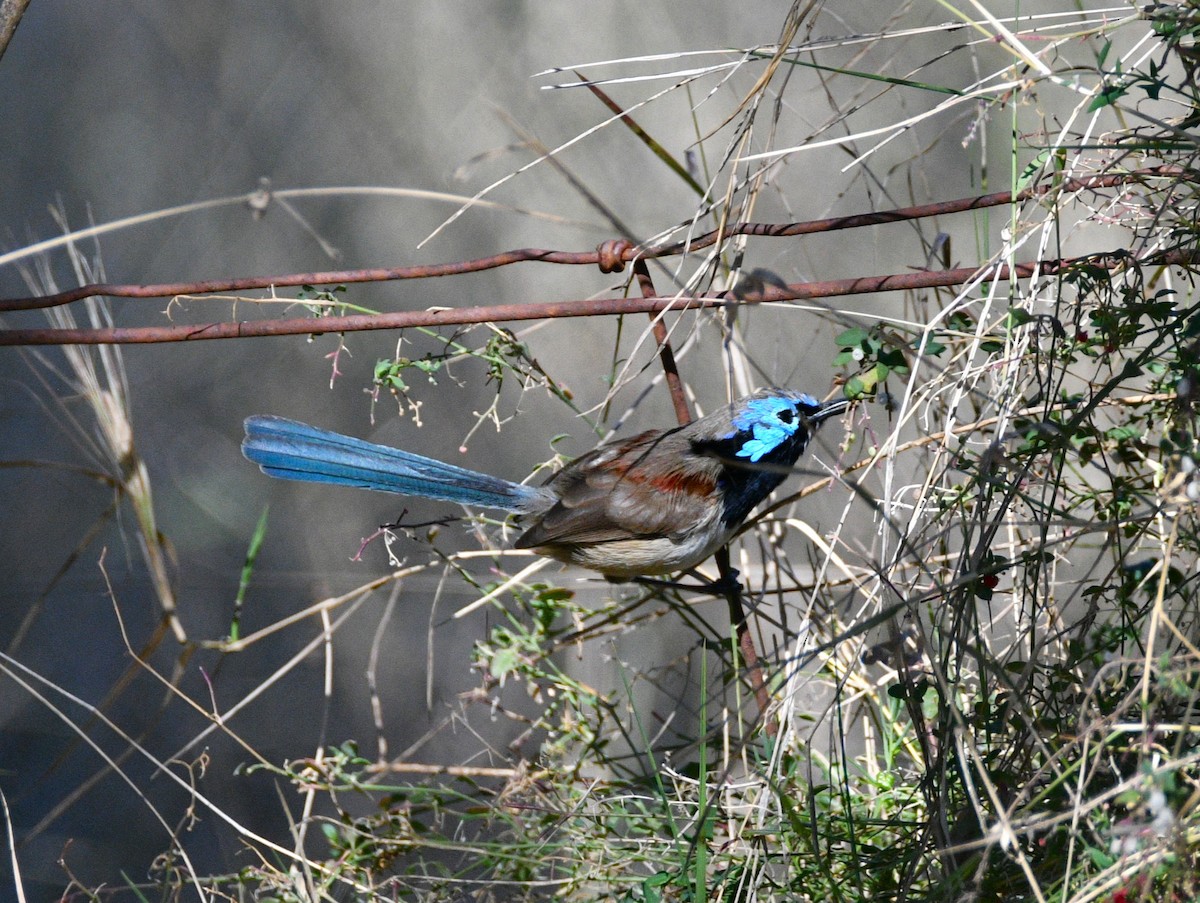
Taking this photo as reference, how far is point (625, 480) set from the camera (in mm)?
3213

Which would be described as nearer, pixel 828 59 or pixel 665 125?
pixel 828 59

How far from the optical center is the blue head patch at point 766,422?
9.41 ft

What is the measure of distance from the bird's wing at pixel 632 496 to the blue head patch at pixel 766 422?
Answer: 0.56 feet

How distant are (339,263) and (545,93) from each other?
3.21ft

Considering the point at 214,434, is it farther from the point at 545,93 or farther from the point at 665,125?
the point at 665,125

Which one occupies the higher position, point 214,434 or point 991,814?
point 214,434

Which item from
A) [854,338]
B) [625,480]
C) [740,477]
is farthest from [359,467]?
[854,338]

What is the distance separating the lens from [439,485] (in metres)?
3.07

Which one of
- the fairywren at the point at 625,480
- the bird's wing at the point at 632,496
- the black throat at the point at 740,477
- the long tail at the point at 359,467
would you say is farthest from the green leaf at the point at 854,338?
the long tail at the point at 359,467

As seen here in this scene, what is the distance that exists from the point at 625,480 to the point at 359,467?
767 mm

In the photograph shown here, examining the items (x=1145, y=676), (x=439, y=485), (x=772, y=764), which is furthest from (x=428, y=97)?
(x=1145, y=676)

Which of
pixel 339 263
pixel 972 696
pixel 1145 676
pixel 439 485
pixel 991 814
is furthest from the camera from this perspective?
pixel 339 263

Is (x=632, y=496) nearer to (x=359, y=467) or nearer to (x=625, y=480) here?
(x=625, y=480)

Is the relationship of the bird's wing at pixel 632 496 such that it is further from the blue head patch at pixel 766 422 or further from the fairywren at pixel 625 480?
the blue head patch at pixel 766 422
